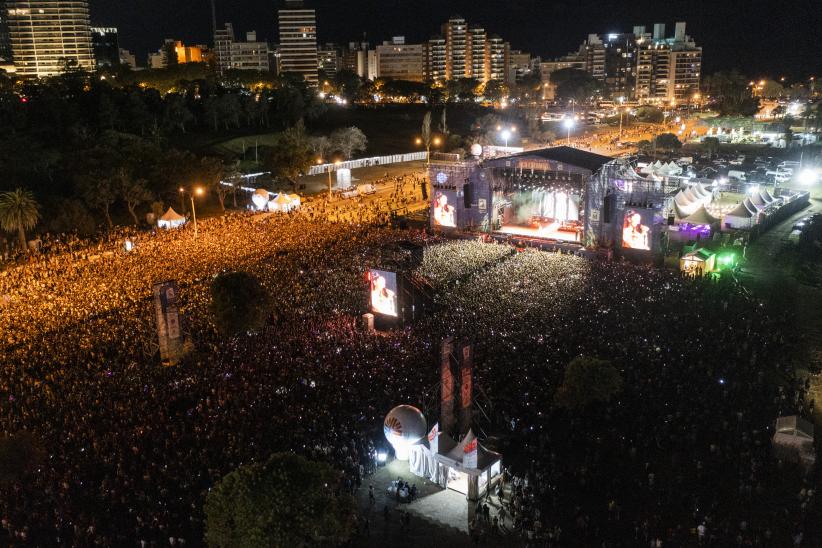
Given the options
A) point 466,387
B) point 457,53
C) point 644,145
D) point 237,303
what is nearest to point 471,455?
point 466,387

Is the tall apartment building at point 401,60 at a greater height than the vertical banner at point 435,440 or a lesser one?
greater

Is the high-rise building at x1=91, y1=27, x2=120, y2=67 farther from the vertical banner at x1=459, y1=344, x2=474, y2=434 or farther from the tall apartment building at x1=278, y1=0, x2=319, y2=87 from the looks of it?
the vertical banner at x1=459, y1=344, x2=474, y2=434

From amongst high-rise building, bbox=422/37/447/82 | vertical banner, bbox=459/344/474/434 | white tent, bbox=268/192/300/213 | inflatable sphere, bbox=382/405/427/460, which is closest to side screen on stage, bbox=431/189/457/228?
white tent, bbox=268/192/300/213

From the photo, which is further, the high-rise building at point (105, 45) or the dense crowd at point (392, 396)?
the high-rise building at point (105, 45)

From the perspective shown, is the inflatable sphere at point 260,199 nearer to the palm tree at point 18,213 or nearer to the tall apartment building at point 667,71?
the palm tree at point 18,213

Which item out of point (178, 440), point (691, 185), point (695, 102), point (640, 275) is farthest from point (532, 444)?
point (695, 102)

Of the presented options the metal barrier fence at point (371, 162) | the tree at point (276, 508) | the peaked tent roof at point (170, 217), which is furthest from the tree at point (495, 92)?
the tree at point (276, 508)
